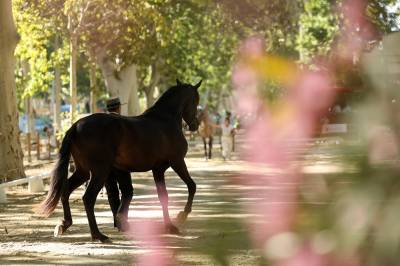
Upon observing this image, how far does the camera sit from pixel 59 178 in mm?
10422

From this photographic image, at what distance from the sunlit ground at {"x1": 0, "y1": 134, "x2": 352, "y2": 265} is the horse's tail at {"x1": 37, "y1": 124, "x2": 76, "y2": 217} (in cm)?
43

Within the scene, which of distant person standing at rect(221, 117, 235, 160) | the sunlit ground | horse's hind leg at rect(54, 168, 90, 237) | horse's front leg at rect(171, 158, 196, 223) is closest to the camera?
the sunlit ground

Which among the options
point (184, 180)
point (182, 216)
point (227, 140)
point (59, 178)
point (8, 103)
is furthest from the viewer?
point (227, 140)

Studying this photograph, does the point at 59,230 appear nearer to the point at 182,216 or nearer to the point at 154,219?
the point at 182,216

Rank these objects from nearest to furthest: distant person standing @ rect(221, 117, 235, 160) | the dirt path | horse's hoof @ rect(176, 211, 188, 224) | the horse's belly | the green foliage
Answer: the dirt path → the horse's belly → horse's hoof @ rect(176, 211, 188, 224) → distant person standing @ rect(221, 117, 235, 160) → the green foliage

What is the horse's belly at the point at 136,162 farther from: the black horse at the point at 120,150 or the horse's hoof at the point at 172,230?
the horse's hoof at the point at 172,230

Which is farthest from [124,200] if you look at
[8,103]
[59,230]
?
[8,103]

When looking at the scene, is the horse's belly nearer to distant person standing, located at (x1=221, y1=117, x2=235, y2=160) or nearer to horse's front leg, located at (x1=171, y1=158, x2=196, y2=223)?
horse's front leg, located at (x1=171, y1=158, x2=196, y2=223)

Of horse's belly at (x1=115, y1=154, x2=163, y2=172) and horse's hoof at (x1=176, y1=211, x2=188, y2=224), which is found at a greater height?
horse's belly at (x1=115, y1=154, x2=163, y2=172)

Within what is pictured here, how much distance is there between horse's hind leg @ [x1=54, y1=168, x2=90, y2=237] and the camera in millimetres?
10523

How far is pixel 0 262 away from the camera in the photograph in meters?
8.69

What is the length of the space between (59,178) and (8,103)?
10783 millimetres

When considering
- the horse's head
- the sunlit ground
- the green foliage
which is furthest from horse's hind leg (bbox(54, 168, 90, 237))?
the green foliage

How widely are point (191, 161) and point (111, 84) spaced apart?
7.21 metres
